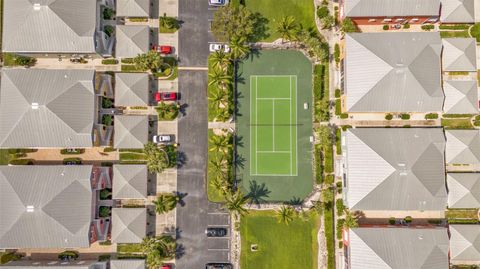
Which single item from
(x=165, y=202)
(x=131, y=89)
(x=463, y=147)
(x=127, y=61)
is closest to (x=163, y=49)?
(x=127, y=61)

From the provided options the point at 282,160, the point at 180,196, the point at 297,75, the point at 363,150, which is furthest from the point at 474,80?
the point at 180,196

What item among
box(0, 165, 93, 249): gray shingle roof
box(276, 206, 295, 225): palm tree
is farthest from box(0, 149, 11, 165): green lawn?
box(276, 206, 295, 225): palm tree

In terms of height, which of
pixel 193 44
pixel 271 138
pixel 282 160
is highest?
pixel 193 44

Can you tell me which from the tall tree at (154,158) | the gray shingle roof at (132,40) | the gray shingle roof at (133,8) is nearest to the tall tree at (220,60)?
the gray shingle roof at (132,40)

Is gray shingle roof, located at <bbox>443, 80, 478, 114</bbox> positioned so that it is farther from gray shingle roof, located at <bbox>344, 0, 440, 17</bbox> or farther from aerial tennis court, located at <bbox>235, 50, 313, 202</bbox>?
aerial tennis court, located at <bbox>235, 50, 313, 202</bbox>

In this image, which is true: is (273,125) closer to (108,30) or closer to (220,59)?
(220,59)

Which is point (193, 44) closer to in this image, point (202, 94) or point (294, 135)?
point (202, 94)

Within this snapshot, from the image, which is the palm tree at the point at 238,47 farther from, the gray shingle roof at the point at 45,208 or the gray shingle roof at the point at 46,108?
the gray shingle roof at the point at 45,208
